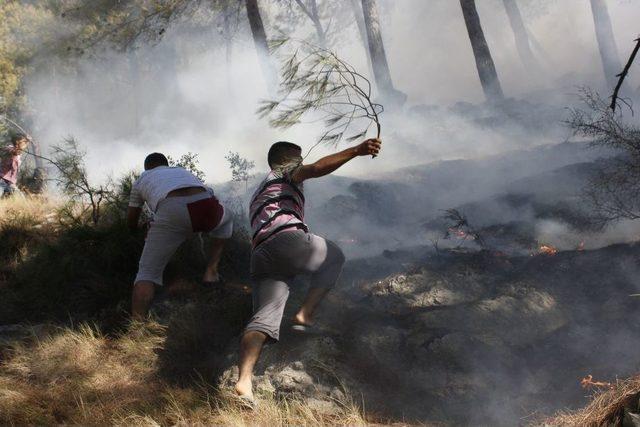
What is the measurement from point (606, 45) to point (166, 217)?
1614 centimetres

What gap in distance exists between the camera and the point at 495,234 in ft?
21.8

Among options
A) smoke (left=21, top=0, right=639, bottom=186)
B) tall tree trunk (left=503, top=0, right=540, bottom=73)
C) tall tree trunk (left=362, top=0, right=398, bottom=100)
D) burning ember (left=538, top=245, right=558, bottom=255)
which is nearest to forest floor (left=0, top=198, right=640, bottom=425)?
burning ember (left=538, top=245, right=558, bottom=255)

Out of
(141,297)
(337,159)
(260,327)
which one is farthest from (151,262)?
(337,159)

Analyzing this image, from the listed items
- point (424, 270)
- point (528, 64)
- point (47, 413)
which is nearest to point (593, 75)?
point (528, 64)

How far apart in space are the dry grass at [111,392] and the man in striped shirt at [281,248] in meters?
0.29

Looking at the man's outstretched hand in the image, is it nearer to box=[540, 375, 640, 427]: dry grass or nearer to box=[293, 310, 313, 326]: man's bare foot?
box=[293, 310, 313, 326]: man's bare foot

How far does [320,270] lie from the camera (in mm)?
3709

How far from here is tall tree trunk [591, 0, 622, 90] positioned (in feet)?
52.0

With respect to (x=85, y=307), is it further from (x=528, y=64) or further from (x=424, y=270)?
(x=528, y=64)

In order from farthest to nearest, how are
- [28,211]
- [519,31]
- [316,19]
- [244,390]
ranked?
1. [316,19]
2. [519,31]
3. [28,211]
4. [244,390]

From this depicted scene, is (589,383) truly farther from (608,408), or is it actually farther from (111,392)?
(111,392)

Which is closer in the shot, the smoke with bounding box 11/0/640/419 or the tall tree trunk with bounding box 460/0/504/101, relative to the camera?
the smoke with bounding box 11/0/640/419

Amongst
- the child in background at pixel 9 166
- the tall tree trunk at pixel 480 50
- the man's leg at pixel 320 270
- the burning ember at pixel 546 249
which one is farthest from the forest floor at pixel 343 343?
the tall tree trunk at pixel 480 50

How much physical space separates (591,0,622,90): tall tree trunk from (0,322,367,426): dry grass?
50.4ft
